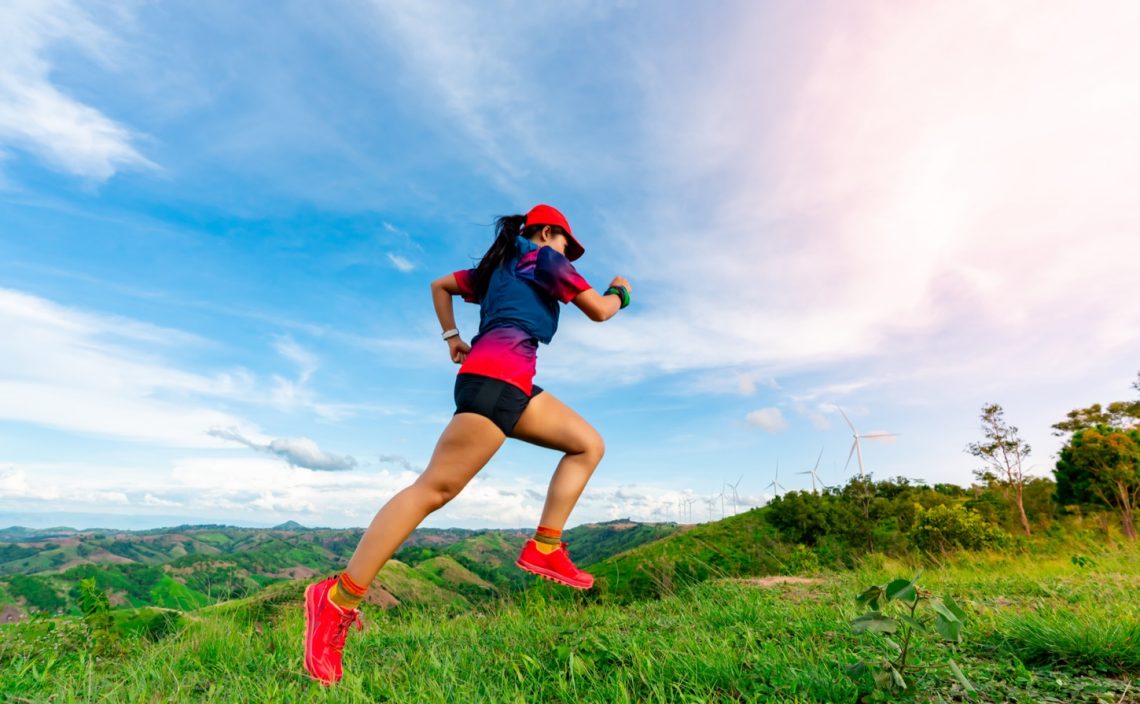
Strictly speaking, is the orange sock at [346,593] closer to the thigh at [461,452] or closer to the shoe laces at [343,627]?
the shoe laces at [343,627]

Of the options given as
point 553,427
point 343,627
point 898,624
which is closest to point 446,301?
point 553,427

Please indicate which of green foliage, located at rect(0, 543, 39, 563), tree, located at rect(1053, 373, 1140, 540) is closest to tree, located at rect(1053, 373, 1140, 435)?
tree, located at rect(1053, 373, 1140, 540)

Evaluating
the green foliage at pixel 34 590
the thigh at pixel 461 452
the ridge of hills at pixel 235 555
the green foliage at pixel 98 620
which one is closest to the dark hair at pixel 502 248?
the thigh at pixel 461 452

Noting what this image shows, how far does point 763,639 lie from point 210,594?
3.98 metres

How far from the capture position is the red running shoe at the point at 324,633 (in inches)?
114

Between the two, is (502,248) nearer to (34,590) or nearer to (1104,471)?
(1104,471)

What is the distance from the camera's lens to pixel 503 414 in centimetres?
→ 322

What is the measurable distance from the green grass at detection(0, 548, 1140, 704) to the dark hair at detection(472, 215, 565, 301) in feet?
6.99

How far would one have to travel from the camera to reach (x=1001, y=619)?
3.40 meters

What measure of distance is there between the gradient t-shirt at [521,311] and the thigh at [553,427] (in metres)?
0.14

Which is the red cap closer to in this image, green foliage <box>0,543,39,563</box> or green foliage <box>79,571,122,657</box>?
green foliage <box>79,571,122,657</box>

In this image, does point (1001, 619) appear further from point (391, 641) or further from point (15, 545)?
point (15, 545)

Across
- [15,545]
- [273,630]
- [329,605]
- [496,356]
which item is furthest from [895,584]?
[15,545]

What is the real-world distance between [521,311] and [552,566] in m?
1.54
